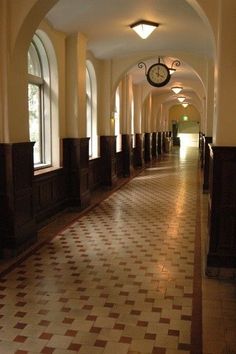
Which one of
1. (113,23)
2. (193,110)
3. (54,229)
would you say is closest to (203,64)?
(113,23)

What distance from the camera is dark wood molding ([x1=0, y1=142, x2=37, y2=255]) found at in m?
5.63

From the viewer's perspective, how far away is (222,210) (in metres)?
4.94

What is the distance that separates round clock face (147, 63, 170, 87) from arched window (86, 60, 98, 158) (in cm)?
171

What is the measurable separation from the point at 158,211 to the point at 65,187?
2154 millimetres

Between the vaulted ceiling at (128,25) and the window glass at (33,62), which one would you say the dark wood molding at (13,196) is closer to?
the window glass at (33,62)

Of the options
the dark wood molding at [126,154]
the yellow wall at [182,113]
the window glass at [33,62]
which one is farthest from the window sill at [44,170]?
the yellow wall at [182,113]

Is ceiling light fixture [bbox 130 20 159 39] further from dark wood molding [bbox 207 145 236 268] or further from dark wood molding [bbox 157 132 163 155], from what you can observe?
dark wood molding [bbox 157 132 163 155]

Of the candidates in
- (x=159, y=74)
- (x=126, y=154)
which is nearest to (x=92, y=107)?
(x=159, y=74)

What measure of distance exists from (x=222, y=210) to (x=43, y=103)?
4.85 meters

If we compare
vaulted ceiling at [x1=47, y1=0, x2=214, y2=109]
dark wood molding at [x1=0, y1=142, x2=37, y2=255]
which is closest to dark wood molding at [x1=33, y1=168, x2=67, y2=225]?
dark wood molding at [x1=0, y1=142, x2=37, y2=255]

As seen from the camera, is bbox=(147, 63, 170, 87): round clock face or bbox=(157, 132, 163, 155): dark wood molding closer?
bbox=(147, 63, 170, 87): round clock face

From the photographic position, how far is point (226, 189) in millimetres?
4902

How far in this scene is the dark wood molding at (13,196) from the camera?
563 cm

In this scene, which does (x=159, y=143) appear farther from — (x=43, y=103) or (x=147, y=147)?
(x=43, y=103)
